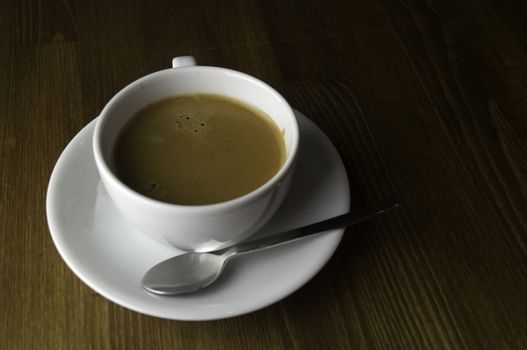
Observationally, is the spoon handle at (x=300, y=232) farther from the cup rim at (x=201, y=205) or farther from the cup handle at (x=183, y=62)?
the cup handle at (x=183, y=62)

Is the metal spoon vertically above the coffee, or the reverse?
the coffee

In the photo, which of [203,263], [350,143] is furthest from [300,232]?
[350,143]

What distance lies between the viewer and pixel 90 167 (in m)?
0.82

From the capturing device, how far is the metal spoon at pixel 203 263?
69cm

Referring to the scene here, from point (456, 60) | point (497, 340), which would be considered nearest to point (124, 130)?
point (497, 340)

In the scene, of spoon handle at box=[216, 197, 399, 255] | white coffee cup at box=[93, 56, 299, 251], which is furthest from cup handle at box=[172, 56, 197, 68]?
spoon handle at box=[216, 197, 399, 255]

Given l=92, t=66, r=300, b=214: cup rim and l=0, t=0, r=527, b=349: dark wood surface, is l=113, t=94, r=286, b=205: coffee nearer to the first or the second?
l=92, t=66, r=300, b=214: cup rim

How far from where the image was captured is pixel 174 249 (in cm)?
75

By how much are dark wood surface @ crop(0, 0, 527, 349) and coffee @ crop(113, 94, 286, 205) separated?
0.51 ft

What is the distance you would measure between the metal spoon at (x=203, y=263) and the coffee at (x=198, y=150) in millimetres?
63

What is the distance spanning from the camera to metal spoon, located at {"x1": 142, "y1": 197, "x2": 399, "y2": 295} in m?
0.69

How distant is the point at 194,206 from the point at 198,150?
0.44 feet

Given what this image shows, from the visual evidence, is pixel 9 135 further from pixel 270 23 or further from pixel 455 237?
pixel 455 237

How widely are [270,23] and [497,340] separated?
27.3 inches
